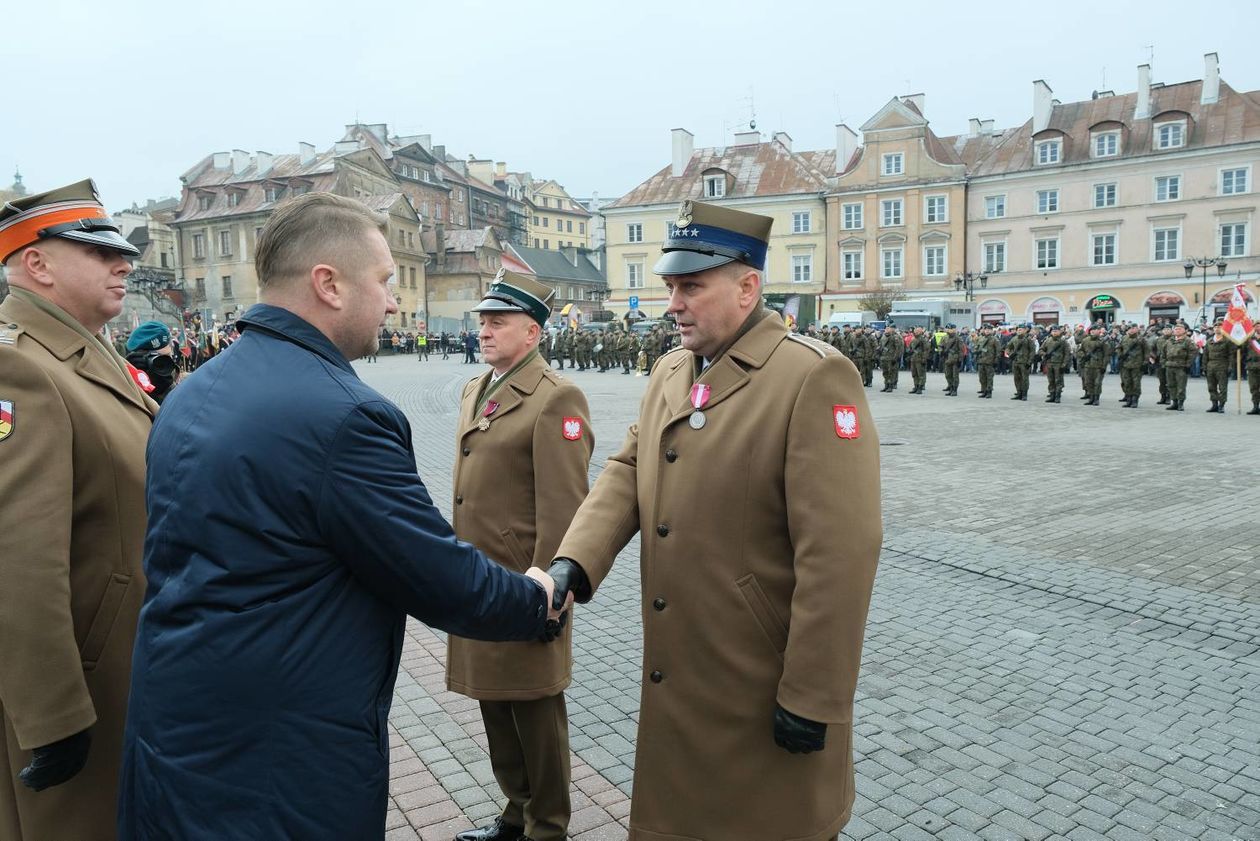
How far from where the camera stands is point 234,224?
67.2 m

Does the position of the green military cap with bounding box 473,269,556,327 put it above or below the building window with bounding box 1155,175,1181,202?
below

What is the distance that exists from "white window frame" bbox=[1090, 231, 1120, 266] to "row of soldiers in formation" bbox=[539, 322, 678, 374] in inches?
1062

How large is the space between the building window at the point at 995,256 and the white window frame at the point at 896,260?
4735mm

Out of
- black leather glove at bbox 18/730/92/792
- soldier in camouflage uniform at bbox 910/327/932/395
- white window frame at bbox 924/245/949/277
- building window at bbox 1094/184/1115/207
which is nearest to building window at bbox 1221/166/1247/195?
building window at bbox 1094/184/1115/207

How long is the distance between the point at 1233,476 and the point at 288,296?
40.7 feet

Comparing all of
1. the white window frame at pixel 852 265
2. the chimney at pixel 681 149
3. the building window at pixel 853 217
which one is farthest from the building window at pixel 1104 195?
the chimney at pixel 681 149

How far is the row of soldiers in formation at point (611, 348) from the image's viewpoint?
112ft

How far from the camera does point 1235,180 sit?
45875 millimetres

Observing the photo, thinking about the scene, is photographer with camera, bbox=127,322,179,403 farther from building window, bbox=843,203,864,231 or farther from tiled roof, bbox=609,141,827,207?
building window, bbox=843,203,864,231

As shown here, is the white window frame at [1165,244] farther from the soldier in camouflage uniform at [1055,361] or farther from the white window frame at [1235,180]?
the soldier in camouflage uniform at [1055,361]

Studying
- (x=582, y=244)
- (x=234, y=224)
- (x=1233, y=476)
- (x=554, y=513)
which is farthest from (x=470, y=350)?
(x=582, y=244)

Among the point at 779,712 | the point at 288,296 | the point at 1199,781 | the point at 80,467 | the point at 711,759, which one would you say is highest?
the point at 288,296

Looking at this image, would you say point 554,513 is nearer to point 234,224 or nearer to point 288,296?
point 288,296

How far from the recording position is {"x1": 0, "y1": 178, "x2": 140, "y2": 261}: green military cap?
2850mm
